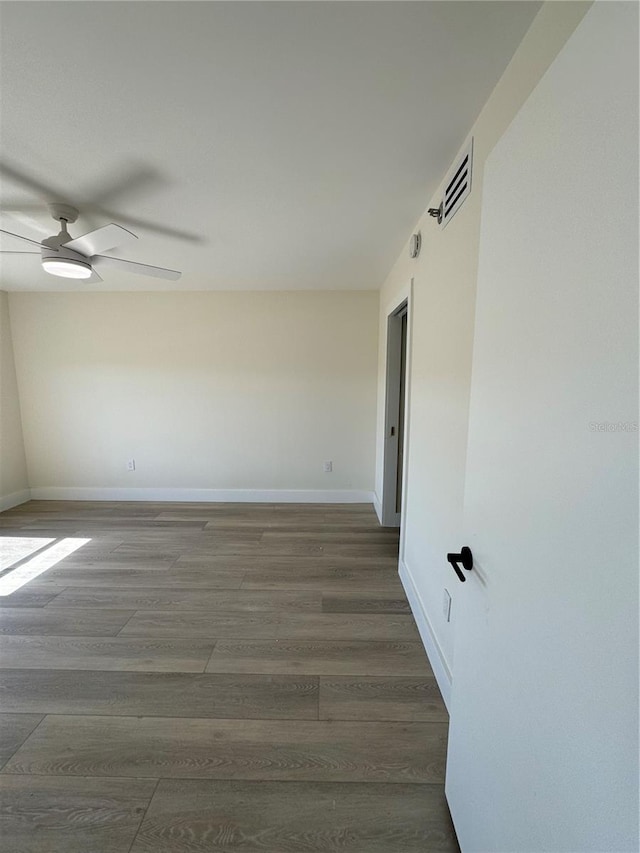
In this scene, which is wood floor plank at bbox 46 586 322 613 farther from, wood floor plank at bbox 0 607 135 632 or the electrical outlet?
the electrical outlet

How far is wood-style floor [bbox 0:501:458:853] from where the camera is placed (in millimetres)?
1094

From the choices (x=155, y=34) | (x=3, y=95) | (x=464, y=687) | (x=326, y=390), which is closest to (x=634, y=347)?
(x=464, y=687)

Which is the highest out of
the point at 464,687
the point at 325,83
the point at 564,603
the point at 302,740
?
the point at 325,83

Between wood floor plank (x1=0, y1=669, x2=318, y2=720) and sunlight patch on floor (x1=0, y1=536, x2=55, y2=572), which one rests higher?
sunlight patch on floor (x1=0, y1=536, x2=55, y2=572)

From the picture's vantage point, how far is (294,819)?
43.3 inches

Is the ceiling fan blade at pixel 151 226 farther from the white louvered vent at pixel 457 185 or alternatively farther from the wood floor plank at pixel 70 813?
the wood floor plank at pixel 70 813

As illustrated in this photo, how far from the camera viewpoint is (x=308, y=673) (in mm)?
1638

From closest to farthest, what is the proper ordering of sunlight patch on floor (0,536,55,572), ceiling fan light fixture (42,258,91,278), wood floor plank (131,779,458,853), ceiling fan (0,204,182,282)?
wood floor plank (131,779,458,853), ceiling fan (0,204,182,282), ceiling fan light fixture (42,258,91,278), sunlight patch on floor (0,536,55,572)

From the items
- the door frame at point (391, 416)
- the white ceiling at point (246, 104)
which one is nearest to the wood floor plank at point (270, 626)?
the door frame at point (391, 416)

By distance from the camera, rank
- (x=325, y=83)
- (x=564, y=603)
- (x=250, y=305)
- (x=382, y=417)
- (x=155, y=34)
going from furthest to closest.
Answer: (x=250, y=305) → (x=382, y=417) → (x=325, y=83) → (x=155, y=34) → (x=564, y=603)

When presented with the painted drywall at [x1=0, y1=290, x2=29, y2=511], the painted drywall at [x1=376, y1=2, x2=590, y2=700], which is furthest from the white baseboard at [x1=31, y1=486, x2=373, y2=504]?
the painted drywall at [x1=376, y1=2, x2=590, y2=700]

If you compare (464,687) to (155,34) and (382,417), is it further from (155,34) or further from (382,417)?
(382,417)

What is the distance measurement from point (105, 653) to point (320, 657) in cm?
117

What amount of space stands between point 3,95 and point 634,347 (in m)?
2.01
